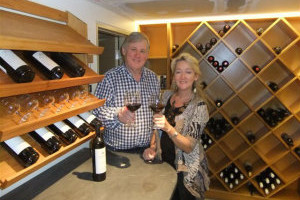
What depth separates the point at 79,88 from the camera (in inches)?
55.1

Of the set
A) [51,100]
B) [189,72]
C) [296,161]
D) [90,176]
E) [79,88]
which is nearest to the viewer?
[51,100]

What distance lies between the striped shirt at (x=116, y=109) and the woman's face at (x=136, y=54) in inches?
2.9

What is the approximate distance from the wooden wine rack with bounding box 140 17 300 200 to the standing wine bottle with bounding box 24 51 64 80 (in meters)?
2.10

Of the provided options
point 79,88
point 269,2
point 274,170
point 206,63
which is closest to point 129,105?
point 79,88

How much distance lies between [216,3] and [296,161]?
2249 millimetres

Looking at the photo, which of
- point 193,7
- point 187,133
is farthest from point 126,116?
point 193,7

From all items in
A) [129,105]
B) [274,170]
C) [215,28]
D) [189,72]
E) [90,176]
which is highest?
[215,28]

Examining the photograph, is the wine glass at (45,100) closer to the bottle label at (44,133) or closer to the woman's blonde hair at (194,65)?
the bottle label at (44,133)

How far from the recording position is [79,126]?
130 cm

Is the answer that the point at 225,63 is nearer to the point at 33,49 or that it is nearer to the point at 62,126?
the point at 62,126

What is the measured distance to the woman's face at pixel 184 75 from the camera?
1.65m

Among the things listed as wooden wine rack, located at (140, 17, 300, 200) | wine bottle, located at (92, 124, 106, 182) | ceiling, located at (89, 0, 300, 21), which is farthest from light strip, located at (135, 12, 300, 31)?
wine bottle, located at (92, 124, 106, 182)

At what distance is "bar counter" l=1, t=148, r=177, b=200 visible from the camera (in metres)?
1.08

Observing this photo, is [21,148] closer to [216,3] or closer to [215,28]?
[216,3]
